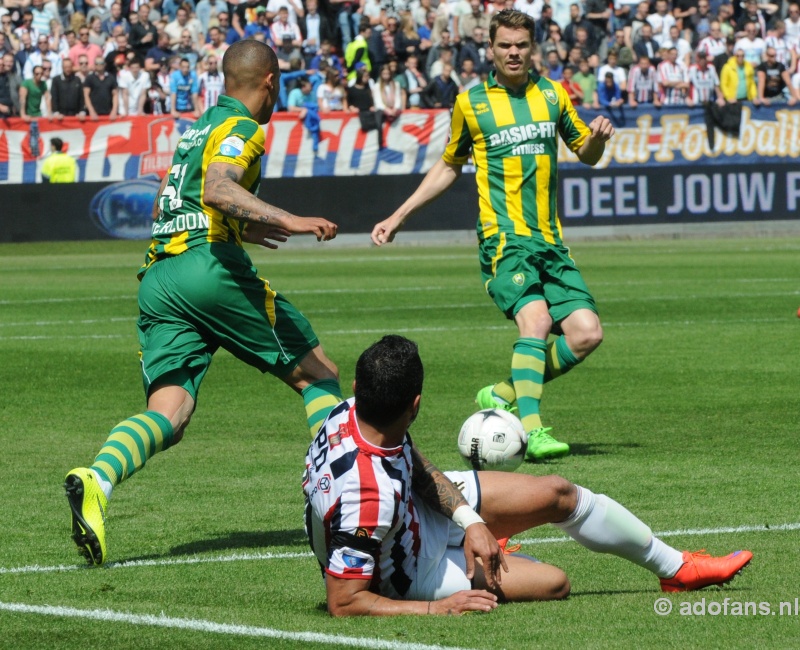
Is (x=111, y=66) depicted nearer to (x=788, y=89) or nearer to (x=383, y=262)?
(x=383, y=262)

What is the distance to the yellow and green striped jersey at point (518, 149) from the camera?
860 centimetres

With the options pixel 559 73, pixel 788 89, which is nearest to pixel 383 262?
pixel 559 73

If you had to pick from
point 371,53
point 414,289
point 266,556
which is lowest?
point 414,289

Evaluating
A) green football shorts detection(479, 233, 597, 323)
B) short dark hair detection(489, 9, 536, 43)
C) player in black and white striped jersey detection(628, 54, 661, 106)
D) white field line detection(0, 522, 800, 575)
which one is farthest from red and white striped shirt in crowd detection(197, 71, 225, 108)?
white field line detection(0, 522, 800, 575)

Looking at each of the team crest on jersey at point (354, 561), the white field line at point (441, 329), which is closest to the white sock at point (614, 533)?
the team crest on jersey at point (354, 561)

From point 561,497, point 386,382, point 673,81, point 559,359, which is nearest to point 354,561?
point 386,382

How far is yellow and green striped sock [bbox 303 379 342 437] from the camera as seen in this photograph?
20.9 feet

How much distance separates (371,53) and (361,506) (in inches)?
1033

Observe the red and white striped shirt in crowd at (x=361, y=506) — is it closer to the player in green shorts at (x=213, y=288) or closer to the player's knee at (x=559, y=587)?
the player's knee at (x=559, y=587)

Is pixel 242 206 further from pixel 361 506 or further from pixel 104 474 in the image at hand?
pixel 361 506

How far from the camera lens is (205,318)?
6211 mm

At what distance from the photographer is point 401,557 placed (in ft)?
15.5

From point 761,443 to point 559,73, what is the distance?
2195 centimetres

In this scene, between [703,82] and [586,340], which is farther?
[703,82]
